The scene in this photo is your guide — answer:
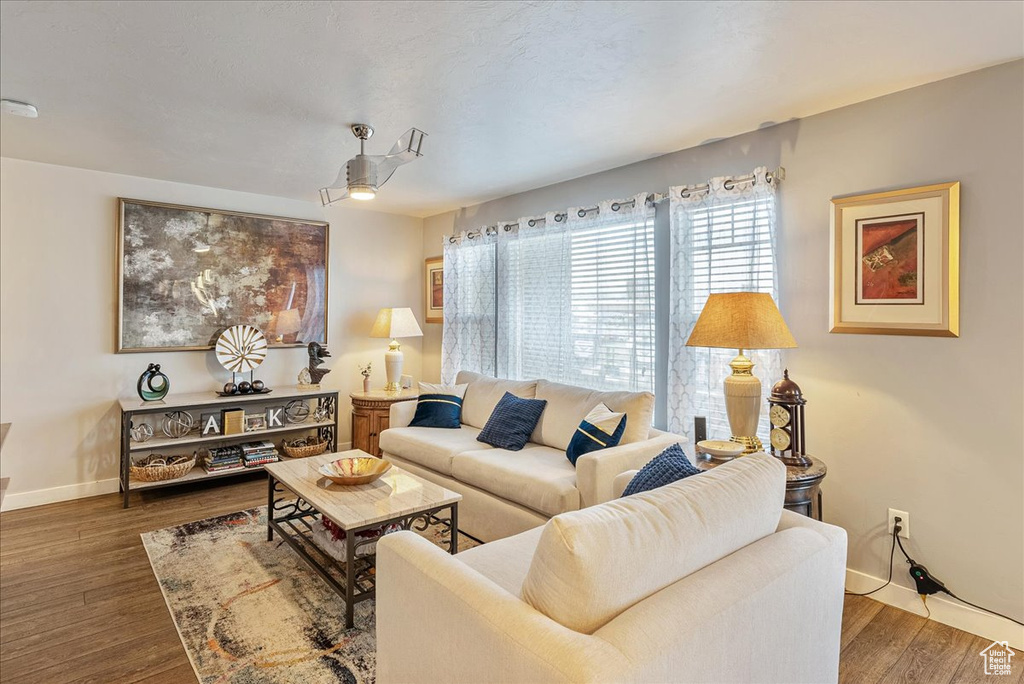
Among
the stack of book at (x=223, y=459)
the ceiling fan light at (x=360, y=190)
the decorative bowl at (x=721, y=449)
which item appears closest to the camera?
the decorative bowl at (x=721, y=449)

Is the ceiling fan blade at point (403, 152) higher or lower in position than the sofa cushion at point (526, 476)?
higher

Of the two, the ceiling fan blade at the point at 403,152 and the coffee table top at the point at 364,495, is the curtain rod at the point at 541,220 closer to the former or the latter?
the ceiling fan blade at the point at 403,152

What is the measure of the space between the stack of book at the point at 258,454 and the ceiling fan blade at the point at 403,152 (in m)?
2.61

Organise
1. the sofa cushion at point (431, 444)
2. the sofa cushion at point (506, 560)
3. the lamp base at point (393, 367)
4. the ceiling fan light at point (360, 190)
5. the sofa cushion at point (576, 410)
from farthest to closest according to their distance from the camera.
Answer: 1. the lamp base at point (393, 367)
2. the sofa cushion at point (431, 444)
3. the sofa cushion at point (576, 410)
4. the ceiling fan light at point (360, 190)
5. the sofa cushion at point (506, 560)

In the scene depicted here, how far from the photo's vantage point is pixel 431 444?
350cm

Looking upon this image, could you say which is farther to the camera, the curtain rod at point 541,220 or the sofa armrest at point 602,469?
the curtain rod at point 541,220

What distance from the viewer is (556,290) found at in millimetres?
4094

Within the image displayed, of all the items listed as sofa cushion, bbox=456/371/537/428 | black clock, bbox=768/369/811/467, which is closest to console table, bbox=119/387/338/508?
sofa cushion, bbox=456/371/537/428

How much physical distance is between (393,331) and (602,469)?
2786 millimetres

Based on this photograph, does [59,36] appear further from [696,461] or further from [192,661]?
[696,461]

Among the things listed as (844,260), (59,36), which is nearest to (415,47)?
(59,36)

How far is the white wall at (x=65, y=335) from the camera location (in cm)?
362

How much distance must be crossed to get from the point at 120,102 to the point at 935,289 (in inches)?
155

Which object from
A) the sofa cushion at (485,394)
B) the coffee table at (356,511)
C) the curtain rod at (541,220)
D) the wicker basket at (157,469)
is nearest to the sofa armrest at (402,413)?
the sofa cushion at (485,394)
